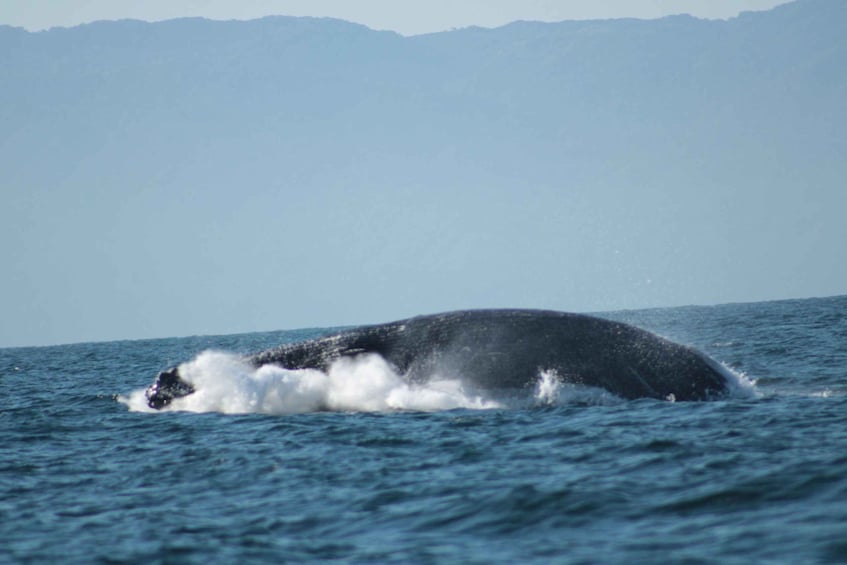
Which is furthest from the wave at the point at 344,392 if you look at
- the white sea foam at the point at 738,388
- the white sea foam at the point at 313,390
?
the white sea foam at the point at 738,388

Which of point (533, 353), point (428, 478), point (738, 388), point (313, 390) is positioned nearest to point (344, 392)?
point (313, 390)

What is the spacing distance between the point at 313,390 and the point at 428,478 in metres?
6.43

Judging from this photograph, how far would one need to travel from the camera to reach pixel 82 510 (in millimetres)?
10844

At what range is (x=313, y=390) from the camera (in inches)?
685

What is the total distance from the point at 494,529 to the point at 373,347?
834 centimetres

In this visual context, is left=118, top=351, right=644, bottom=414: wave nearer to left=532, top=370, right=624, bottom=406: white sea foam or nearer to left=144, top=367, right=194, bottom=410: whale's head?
left=532, top=370, right=624, bottom=406: white sea foam

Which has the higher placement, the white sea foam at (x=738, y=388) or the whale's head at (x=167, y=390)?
the whale's head at (x=167, y=390)

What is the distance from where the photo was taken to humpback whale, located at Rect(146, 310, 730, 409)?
636 inches

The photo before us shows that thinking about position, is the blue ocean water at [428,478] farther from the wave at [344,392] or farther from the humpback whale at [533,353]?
the humpback whale at [533,353]

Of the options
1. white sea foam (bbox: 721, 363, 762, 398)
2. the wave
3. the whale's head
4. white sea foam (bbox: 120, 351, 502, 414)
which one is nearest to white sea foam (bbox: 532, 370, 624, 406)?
the wave

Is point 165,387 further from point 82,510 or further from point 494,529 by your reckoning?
point 494,529

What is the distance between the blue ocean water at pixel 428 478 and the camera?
862cm

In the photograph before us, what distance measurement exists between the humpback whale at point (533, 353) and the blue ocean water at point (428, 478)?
1.09 ft

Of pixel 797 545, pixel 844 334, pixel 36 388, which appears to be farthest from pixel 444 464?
pixel 844 334
